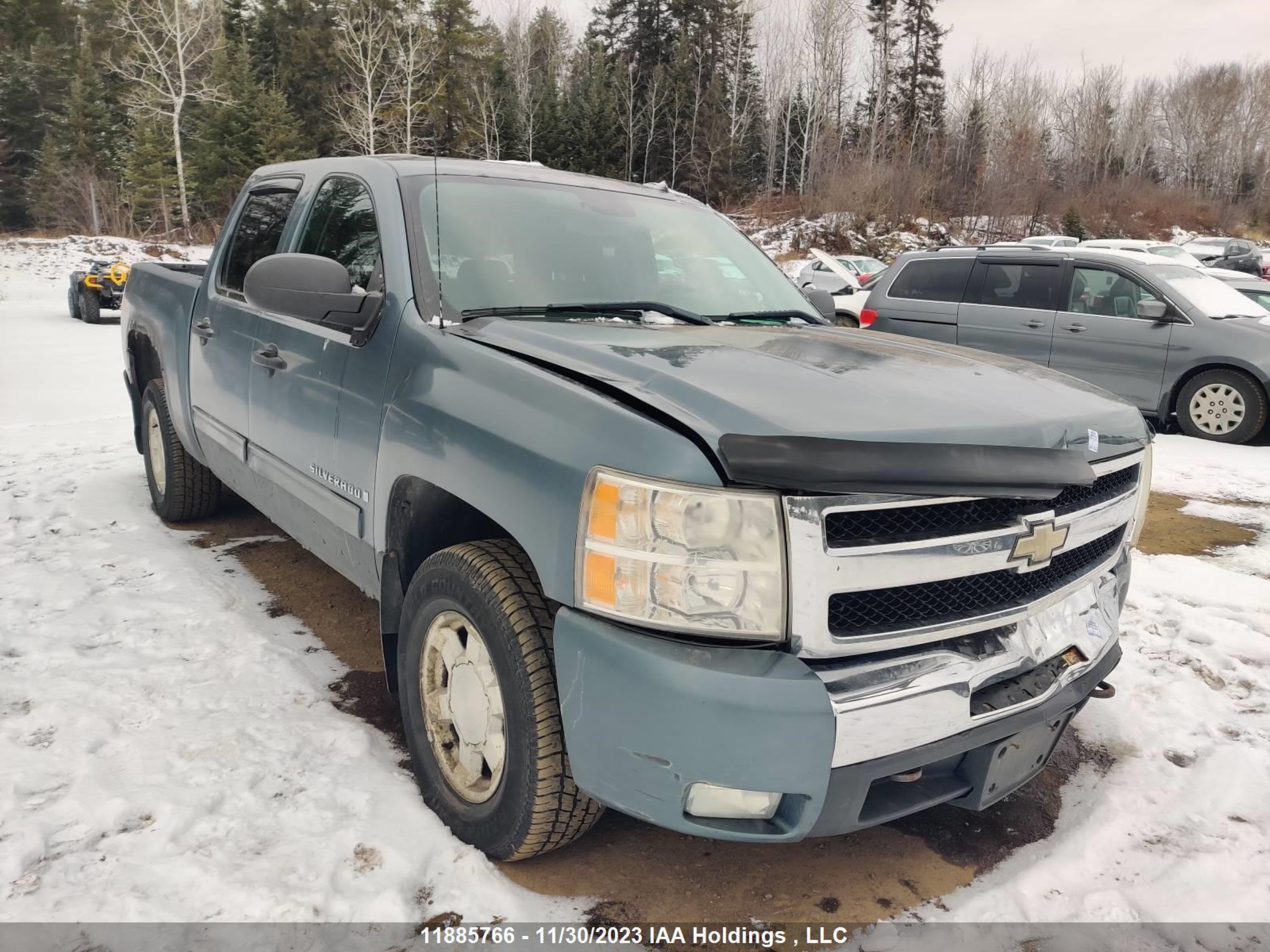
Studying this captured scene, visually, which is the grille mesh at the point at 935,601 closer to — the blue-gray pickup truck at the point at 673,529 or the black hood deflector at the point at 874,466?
the blue-gray pickup truck at the point at 673,529

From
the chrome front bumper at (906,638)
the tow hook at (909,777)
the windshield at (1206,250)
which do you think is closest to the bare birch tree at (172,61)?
the windshield at (1206,250)

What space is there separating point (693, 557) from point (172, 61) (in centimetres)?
4330

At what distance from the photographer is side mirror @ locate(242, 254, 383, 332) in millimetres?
2617

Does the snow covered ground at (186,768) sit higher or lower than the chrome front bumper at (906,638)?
lower

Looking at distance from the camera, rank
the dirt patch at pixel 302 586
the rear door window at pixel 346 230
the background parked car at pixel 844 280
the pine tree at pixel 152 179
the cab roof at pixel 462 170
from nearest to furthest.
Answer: the rear door window at pixel 346 230 → the cab roof at pixel 462 170 → the dirt patch at pixel 302 586 → the background parked car at pixel 844 280 → the pine tree at pixel 152 179

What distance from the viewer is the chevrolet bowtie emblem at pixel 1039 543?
77.2 inches

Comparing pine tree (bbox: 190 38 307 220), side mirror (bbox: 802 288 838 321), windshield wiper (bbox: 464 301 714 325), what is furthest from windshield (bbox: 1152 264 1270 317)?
pine tree (bbox: 190 38 307 220)

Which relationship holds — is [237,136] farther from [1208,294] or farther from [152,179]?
[1208,294]

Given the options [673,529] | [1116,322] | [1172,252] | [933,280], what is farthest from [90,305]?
[1172,252]

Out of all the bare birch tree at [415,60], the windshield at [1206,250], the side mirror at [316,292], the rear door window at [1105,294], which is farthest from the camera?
the bare birch tree at [415,60]

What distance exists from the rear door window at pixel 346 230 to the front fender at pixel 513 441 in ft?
1.62

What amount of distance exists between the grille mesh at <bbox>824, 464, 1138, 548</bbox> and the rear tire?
1928 centimetres

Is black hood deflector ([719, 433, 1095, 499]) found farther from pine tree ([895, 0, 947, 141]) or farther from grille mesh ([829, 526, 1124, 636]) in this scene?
pine tree ([895, 0, 947, 141])

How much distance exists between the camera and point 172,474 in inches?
191
